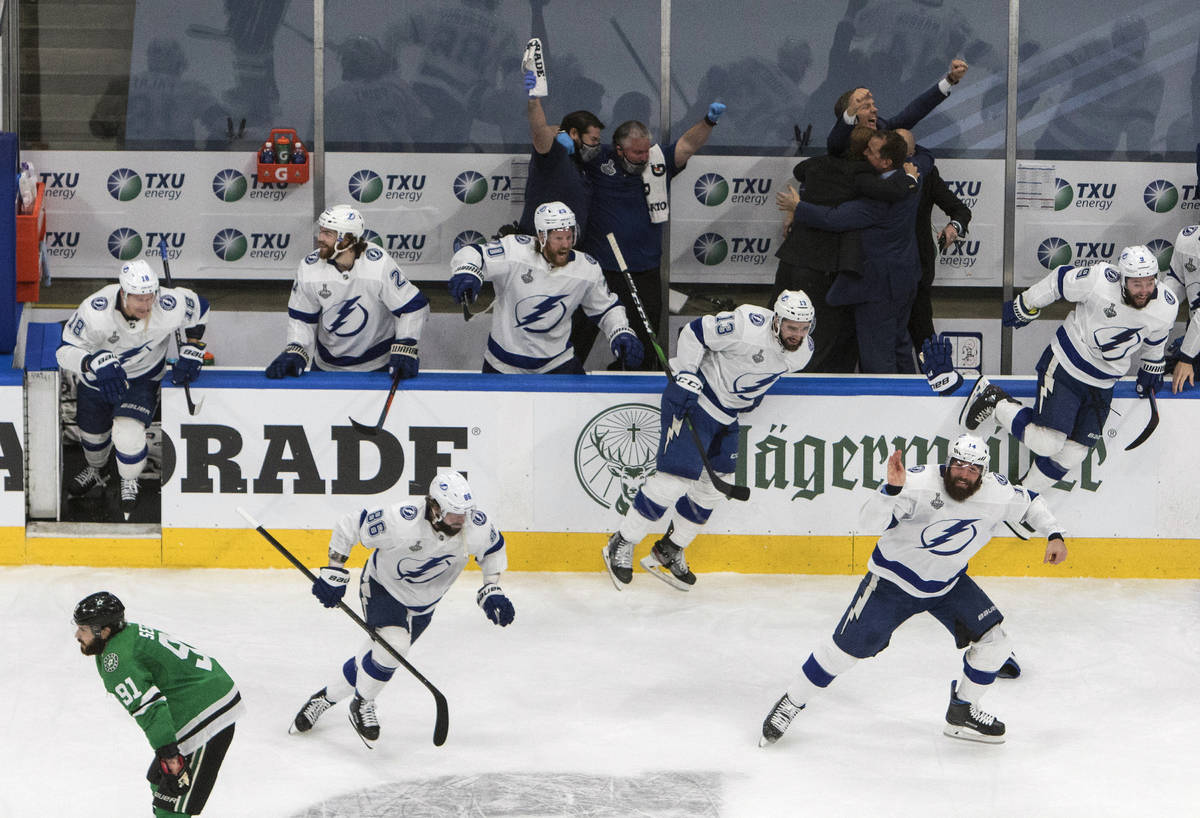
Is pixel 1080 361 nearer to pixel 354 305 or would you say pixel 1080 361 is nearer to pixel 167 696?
pixel 354 305

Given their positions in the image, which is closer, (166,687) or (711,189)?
(166,687)

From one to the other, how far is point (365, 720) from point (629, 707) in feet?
3.40

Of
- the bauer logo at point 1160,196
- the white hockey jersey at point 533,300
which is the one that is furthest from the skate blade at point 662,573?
the bauer logo at point 1160,196

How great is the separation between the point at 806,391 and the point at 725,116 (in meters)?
1.84

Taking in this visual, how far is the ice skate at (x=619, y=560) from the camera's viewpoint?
24.4 ft

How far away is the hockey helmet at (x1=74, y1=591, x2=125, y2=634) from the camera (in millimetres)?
4492

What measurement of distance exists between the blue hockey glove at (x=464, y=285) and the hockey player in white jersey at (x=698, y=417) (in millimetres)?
986

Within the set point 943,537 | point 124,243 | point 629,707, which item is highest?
point 124,243

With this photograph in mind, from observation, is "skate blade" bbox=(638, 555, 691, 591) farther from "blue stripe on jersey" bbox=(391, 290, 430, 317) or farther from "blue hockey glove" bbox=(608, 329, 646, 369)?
"blue stripe on jersey" bbox=(391, 290, 430, 317)

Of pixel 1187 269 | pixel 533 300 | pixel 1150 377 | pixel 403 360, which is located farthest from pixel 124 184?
pixel 1187 269

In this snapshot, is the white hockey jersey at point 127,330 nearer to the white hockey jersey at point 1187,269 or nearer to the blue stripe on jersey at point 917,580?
the blue stripe on jersey at point 917,580

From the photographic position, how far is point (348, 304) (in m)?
7.75

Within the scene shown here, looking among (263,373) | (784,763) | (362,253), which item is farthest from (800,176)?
(784,763)

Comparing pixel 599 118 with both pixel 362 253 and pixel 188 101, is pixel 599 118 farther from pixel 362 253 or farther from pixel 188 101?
pixel 188 101
